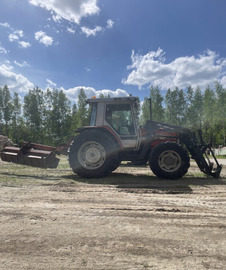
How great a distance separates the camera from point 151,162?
18.9 feet

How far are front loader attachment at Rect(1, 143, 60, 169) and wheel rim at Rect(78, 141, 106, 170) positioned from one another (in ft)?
4.17

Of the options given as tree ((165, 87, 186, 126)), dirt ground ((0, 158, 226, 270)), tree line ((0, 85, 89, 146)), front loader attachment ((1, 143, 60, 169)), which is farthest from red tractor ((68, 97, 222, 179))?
tree ((165, 87, 186, 126))

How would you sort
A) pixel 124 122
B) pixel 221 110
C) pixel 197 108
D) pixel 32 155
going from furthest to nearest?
pixel 197 108 < pixel 221 110 < pixel 32 155 < pixel 124 122

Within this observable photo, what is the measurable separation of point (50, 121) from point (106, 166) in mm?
32158

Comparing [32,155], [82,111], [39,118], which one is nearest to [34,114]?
[39,118]

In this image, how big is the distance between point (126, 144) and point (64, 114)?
32.6 m

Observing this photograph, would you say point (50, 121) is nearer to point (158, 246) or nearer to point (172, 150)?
point (172, 150)

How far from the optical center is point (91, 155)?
243 inches

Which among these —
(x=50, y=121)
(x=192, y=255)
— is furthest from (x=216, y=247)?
(x=50, y=121)

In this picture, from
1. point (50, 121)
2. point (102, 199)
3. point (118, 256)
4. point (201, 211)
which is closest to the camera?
point (118, 256)

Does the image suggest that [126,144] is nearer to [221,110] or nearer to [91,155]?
[91,155]

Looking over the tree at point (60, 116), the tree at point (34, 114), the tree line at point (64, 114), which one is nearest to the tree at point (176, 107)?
the tree line at point (64, 114)

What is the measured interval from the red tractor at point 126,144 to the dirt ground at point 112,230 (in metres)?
1.70

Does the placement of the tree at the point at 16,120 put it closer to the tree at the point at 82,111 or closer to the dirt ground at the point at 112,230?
the tree at the point at 82,111
